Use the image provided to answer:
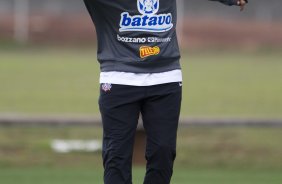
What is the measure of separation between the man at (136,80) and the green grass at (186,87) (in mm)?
9016

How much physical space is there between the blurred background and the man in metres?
3.38

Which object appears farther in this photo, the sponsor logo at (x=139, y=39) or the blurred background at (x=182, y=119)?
the blurred background at (x=182, y=119)

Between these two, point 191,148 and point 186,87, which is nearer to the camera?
point 191,148

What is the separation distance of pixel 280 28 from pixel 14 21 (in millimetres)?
14797

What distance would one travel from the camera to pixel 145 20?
6020 mm

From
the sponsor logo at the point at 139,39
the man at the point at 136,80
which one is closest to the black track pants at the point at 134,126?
the man at the point at 136,80

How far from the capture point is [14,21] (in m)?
51.3

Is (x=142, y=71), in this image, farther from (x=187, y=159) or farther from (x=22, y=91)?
(x=22, y=91)

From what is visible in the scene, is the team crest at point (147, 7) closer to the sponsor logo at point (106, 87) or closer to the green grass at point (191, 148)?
the sponsor logo at point (106, 87)

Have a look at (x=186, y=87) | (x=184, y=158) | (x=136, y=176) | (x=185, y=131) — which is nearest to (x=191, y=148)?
(x=184, y=158)

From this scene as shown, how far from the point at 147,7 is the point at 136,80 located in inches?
19.0

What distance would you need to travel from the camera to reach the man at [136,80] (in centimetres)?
600

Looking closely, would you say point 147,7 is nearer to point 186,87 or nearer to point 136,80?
point 136,80

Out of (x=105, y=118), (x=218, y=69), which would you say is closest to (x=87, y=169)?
(x=105, y=118)
